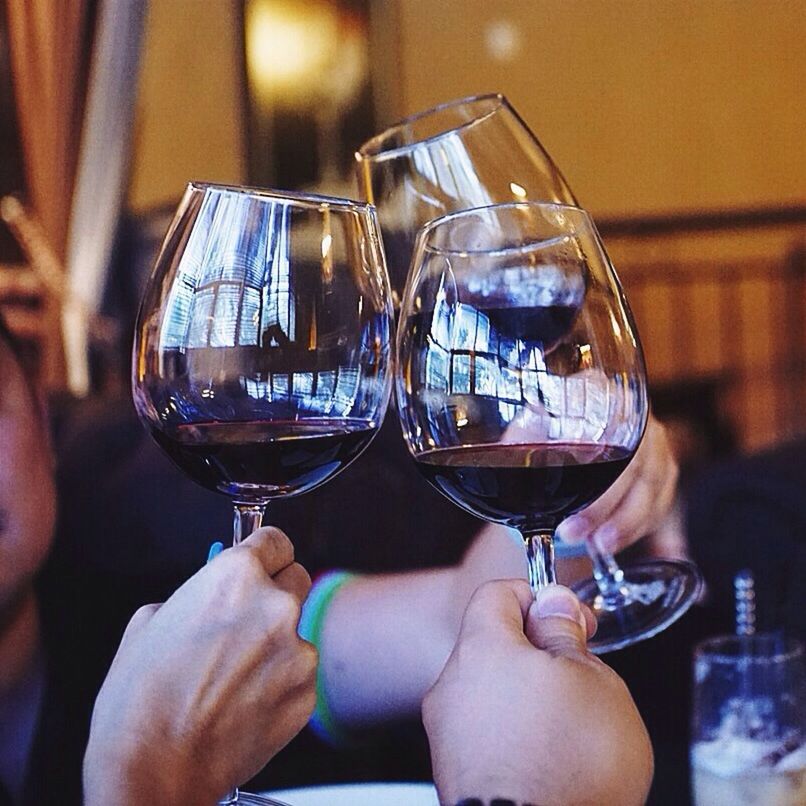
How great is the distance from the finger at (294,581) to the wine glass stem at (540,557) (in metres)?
0.13

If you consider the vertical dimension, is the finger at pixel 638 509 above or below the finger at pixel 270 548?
below

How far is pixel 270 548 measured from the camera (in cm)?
63

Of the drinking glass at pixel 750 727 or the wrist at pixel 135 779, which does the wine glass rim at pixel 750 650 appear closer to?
the drinking glass at pixel 750 727

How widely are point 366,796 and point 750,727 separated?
289 mm

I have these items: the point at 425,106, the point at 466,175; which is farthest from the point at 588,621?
the point at 425,106

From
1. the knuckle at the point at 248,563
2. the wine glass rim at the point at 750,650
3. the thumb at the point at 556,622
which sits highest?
the knuckle at the point at 248,563

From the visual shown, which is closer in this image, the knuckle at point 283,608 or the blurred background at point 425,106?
the knuckle at point 283,608

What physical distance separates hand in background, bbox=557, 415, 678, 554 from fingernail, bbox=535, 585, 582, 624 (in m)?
0.26

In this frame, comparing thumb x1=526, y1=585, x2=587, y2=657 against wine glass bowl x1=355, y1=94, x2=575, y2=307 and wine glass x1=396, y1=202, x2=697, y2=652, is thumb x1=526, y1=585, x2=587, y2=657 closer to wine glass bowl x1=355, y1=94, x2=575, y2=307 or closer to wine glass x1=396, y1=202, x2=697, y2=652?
wine glass x1=396, y1=202, x2=697, y2=652

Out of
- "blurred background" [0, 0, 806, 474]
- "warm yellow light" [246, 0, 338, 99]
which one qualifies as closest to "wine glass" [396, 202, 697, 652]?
"blurred background" [0, 0, 806, 474]

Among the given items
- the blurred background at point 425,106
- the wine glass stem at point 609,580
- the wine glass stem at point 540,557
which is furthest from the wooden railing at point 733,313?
the wine glass stem at point 540,557

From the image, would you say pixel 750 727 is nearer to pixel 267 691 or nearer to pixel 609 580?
pixel 609 580

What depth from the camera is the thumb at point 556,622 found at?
0.57 m

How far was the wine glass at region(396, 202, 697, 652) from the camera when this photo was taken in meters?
0.60
